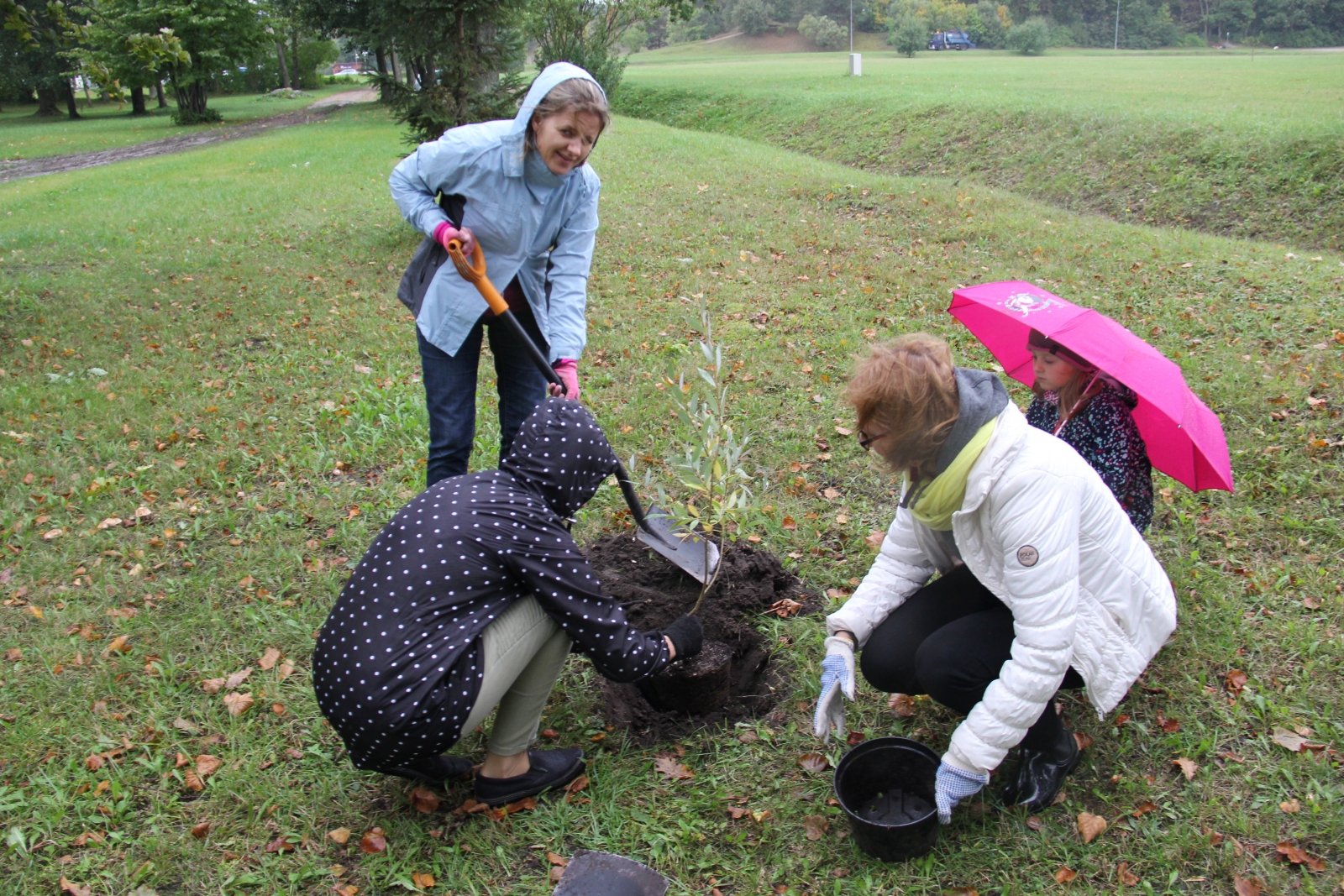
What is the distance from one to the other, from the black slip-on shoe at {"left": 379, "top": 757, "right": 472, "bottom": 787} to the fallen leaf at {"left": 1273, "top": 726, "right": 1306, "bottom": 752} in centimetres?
243

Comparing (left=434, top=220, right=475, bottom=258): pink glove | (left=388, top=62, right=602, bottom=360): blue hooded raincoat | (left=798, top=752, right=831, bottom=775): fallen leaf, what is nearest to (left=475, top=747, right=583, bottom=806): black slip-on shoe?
(left=798, top=752, right=831, bottom=775): fallen leaf

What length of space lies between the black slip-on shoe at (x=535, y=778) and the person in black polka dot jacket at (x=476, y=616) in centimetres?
10

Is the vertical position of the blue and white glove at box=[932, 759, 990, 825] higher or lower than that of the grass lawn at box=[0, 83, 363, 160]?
lower

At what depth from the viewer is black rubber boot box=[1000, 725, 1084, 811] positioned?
2451 mm

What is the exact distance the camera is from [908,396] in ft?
6.95

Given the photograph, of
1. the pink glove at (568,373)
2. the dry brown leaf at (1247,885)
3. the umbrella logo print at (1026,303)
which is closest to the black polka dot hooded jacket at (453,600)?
the pink glove at (568,373)

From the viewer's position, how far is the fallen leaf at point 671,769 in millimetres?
2727

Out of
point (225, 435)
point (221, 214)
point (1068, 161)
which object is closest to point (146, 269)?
point (221, 214)

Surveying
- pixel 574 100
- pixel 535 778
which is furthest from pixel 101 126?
pixel 535 778

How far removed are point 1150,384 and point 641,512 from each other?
5.82 feet

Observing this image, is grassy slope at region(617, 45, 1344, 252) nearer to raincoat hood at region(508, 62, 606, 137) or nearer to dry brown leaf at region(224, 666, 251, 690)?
raincoat hood at region(508, 62, 606, 137)

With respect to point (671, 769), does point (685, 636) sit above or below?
above

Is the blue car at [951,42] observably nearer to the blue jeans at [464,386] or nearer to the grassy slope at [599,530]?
the grassy slope at [599,530]

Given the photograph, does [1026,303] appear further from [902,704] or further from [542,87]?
[542,87]
